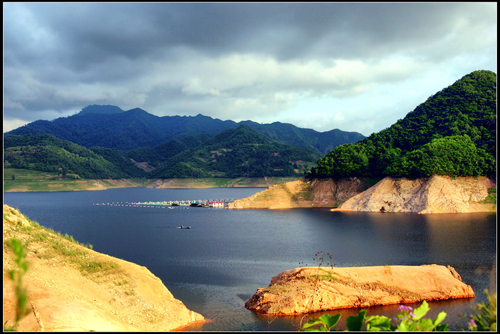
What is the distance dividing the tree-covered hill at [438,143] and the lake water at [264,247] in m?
16.2

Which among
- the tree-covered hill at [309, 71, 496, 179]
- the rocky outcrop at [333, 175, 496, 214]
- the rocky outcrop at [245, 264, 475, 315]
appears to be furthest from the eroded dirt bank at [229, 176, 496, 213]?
the rocky outcrop at [245, 264, 475, 315]

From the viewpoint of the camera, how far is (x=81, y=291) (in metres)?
23.3

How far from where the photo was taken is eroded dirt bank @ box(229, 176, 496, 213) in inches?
3442

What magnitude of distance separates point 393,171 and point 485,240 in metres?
45.2

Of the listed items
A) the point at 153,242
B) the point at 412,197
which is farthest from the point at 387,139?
the point at 153,242

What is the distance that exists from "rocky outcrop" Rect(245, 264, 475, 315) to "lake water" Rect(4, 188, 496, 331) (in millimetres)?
822

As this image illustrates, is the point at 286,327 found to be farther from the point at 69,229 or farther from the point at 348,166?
the point at 348,166

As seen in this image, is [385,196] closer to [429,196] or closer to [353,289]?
[429,196]

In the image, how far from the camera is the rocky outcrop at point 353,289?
2784 cm

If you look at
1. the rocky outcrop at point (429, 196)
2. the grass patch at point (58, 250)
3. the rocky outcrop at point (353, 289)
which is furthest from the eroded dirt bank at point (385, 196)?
the grass patch at point (58, 250)

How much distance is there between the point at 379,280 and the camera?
3034cm

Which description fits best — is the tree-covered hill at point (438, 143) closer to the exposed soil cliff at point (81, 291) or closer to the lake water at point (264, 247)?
the lake water at point (264, 247)

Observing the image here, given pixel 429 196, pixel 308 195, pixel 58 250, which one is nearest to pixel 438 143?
pixel 429 196

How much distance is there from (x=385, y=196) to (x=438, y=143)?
18.7 meters
